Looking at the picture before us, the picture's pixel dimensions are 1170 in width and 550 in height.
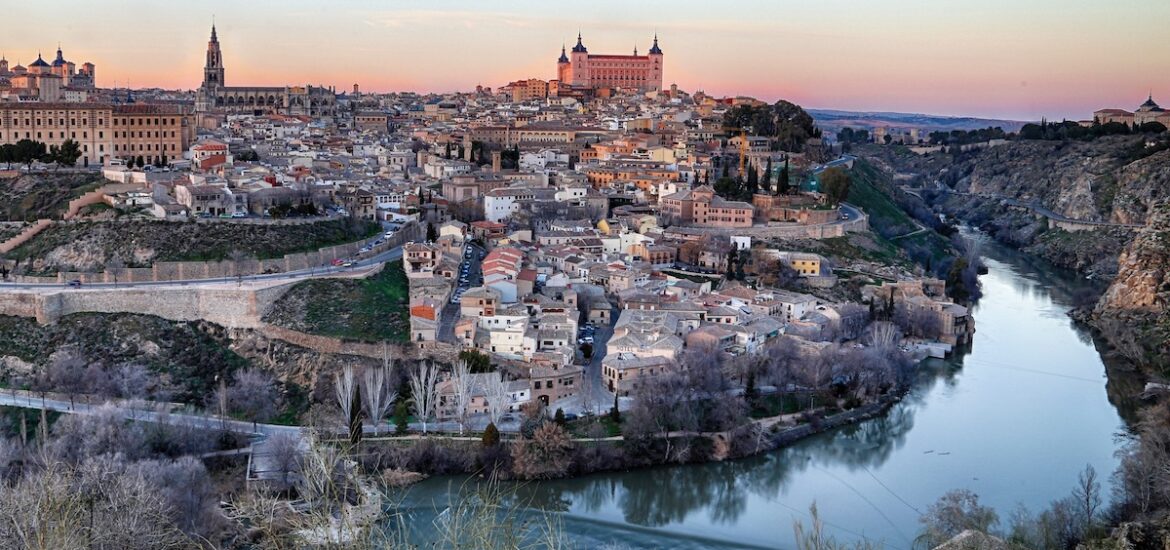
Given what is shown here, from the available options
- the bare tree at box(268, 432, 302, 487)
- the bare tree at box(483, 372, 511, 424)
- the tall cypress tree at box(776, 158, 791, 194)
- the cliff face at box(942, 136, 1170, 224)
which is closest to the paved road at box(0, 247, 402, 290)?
the bare tree at box(483, 372, 511, 424)

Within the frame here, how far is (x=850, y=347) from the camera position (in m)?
13.6

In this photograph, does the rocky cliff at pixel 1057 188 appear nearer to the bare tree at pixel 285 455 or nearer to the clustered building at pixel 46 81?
the bare tree at pixel 285 455

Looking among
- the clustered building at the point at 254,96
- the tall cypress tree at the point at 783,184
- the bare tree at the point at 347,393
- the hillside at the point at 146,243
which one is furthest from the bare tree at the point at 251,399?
the clustered building at the point at 254,96

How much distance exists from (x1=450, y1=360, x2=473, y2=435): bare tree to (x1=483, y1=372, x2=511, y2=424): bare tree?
0.64 feet

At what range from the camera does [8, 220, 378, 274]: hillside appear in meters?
14.3

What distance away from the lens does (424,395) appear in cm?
1156

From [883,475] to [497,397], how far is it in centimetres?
387

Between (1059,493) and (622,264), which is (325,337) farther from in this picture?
(1059,493)

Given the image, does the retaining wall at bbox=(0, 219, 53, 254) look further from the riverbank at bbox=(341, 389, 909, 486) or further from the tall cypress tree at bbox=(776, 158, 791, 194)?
the tall cypress tree at bbox=(776, 158, 791, 194)

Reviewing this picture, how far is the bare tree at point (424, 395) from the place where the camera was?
11.3m

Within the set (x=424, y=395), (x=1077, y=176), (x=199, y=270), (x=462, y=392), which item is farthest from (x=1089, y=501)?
(x=1077, y=176)

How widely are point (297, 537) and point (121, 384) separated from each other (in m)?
8.36

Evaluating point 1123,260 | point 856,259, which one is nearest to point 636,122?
point 856,259

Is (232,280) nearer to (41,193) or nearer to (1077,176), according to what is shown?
(41,193)
